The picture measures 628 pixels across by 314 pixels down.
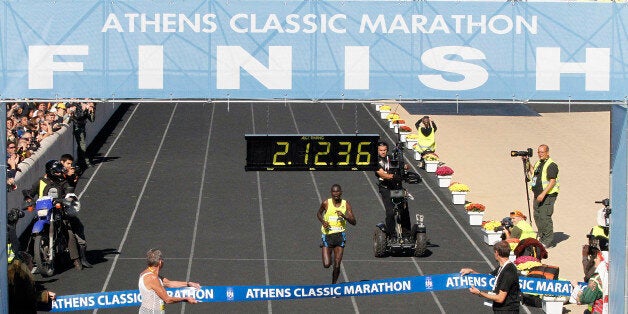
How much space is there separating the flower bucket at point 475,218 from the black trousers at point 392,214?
3058mm

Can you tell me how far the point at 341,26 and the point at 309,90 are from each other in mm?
928

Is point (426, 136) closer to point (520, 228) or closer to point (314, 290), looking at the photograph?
point (520, 228)

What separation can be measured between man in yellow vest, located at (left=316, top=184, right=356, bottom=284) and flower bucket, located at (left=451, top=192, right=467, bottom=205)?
7857 mm

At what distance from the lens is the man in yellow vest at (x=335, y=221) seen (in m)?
21.7

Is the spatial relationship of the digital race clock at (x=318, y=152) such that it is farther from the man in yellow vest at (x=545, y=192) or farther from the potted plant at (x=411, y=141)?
the potted plant at (x=411, y=141)

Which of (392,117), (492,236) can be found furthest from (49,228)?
(392,117)

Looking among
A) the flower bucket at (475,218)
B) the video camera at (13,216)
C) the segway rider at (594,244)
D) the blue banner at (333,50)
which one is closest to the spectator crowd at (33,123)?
the video camera at (13,216)

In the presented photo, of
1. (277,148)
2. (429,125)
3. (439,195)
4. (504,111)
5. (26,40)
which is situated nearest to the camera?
(26,40)

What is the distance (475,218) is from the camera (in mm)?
27656

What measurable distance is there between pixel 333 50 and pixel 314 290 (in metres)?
3.43

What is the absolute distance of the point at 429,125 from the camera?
33.2 meters

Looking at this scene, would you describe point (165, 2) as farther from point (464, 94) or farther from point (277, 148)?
point (277, 148)

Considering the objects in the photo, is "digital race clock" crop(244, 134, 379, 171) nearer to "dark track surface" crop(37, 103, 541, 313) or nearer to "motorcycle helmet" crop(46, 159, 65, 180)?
"dark track surface" crop(37, 103, 541, 313)

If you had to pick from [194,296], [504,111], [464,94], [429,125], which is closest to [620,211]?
[464,94]
